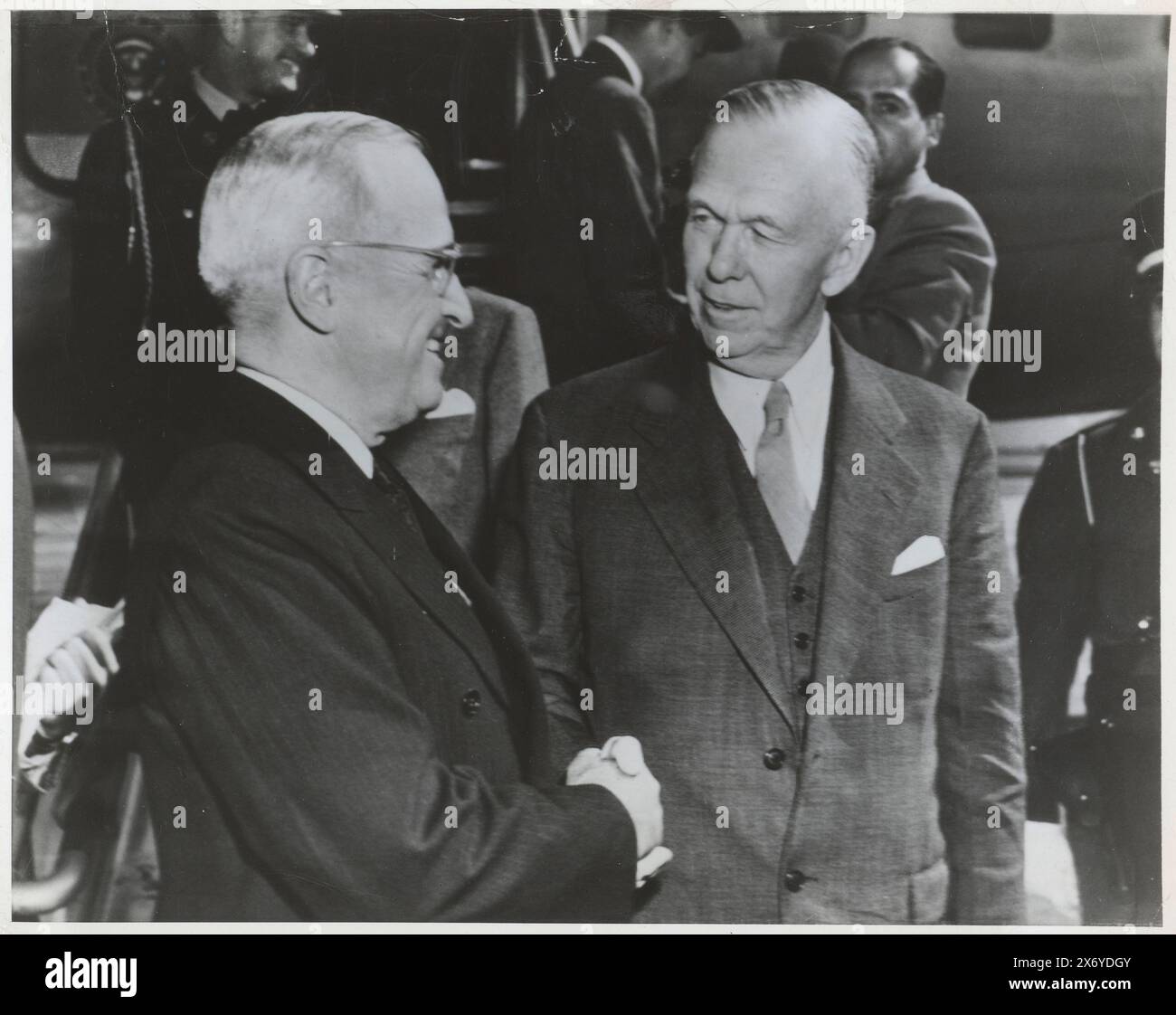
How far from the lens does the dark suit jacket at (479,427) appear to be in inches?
111

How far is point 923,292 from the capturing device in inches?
113

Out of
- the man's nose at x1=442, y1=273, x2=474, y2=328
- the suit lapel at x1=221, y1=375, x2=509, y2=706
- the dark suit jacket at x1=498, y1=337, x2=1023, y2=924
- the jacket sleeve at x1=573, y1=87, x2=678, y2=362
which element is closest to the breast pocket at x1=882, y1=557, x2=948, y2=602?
the dark suit jacket at x1=498, y1=337, x2=1023, y2=924

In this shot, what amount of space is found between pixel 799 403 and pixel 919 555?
0.46 metres

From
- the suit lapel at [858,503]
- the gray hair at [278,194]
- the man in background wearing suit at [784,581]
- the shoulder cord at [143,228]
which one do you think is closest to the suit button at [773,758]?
the man in background wearing suit at [784,581]

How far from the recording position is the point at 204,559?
107 inches

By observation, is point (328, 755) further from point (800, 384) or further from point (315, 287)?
point (800, 384)

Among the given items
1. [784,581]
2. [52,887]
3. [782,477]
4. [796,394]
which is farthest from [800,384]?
[52,887]

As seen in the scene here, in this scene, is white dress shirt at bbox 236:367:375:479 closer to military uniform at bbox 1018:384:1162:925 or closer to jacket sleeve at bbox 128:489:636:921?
jacket sleeve at bbox 128:489:636:921

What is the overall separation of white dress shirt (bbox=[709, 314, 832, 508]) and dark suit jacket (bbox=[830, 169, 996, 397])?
0.10m

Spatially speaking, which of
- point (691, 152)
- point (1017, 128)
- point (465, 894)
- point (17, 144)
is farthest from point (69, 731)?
point (1017, 128)

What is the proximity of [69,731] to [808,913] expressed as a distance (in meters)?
1.82

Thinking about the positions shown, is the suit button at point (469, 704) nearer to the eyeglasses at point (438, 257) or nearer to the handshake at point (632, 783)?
the handshake at point (632, 783)

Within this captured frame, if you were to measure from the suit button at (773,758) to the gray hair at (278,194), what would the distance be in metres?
1.56
